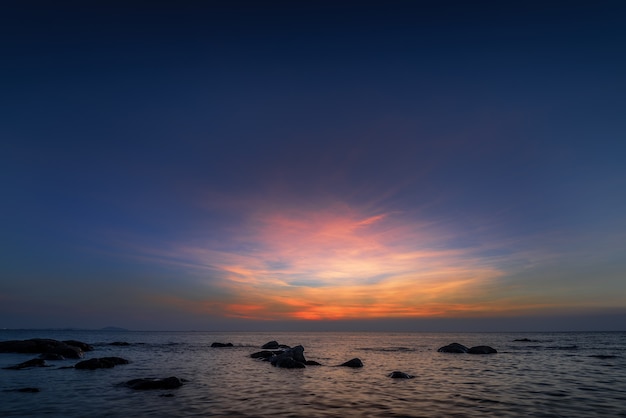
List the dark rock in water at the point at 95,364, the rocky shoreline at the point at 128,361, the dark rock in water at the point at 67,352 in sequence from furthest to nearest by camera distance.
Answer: the dark rock in water at the point at 67,352, the dark rock in water at the point at 95,364, the rocky shoreline at the point at 128,361

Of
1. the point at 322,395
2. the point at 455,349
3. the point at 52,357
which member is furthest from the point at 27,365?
the point at 455,349

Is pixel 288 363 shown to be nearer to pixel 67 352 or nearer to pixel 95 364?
pixel 95 364

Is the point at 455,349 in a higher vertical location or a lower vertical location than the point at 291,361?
lower

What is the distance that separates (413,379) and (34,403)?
90.3 feet

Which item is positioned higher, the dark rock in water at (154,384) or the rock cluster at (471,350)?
the dark rock in water at (154,384)

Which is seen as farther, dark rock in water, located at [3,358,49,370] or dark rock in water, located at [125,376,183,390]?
dark rock in water, located at [3,358,49,370]

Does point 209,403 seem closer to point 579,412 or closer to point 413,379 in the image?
point 413,379

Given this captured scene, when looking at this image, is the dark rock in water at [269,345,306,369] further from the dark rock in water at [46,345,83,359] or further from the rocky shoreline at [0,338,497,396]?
the dark rock in water at [46,345,83,359]

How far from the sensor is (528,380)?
98.6 ft

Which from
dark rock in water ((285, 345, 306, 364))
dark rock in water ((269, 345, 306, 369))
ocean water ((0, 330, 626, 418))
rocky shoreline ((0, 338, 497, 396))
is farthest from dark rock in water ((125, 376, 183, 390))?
dark rock in water ((285, 345, 306, 364))

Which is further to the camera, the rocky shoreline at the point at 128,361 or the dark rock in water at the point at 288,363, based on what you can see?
the dark rock in water at the point at 288,363

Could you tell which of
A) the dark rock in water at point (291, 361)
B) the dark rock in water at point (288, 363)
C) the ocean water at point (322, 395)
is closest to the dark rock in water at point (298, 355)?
the dark rock in water at point (291, 361)

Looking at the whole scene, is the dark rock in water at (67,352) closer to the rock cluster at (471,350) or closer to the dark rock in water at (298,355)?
the dark rock in water at (298,355)

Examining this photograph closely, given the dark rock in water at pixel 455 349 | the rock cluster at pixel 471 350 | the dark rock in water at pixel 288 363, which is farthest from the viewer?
the dark rock in water at pixel 455 349
